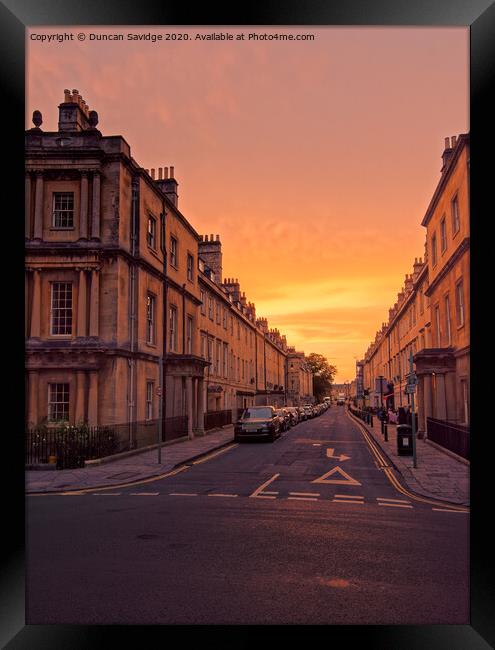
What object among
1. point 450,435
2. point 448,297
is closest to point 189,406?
point 450,435

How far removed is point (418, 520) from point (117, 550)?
5.34m

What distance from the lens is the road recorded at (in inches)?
211

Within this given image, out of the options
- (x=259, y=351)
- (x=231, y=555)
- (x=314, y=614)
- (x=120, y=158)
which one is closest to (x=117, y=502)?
(x=231, y=555)

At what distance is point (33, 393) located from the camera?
2150cm

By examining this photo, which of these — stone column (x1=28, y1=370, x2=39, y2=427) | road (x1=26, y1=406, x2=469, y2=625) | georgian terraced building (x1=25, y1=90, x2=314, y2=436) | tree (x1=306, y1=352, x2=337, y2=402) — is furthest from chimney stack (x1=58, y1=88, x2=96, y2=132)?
tree (x1=306, y1=352, x2=337, y2=402)

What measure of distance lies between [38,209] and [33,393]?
7.16 metres

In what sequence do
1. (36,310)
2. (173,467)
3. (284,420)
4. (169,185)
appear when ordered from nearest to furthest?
(173,467) → (36,310) → (169,185) → (284,420)

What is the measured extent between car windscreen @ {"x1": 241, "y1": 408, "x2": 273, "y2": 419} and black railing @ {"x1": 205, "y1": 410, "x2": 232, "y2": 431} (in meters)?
5.46

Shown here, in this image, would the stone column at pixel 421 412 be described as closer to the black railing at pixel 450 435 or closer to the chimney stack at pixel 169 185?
the black railing at pixel 450 435

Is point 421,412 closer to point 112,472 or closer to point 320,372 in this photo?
point 112,472

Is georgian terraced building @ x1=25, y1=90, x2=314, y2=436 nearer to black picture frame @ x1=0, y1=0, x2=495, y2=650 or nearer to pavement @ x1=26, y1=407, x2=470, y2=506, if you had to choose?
pavement @ x1=26, y1=407, x2=470, y2=506

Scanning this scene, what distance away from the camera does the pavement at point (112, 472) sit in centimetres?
1430
